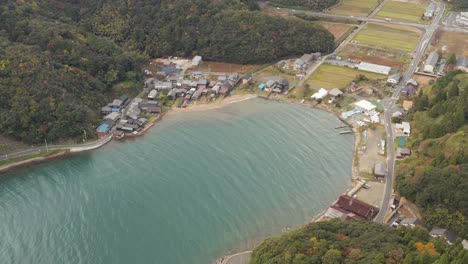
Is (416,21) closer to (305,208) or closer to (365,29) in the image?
(365,29)

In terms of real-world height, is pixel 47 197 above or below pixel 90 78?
below

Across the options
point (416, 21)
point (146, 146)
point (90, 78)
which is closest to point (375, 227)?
point (146, 146)

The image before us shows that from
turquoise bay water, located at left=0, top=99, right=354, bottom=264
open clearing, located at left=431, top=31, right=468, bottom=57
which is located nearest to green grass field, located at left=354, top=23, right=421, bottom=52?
open clearing, located at left=431, top=31, right=468, bottom=57

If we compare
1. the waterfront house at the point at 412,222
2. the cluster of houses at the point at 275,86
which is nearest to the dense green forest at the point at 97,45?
the cluster of houses at the point at 275,86

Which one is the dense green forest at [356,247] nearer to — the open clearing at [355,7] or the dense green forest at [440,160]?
the dense green forest at [440,160]

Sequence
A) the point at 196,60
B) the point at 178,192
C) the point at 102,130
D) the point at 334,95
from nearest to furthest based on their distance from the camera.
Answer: the point at 178,192 < the point at 102,130 < the point at 334,95 < the point at 196,60

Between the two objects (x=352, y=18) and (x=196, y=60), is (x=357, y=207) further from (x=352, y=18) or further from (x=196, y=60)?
(x=352, y=18)

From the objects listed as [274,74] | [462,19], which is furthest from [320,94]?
[462,19]
